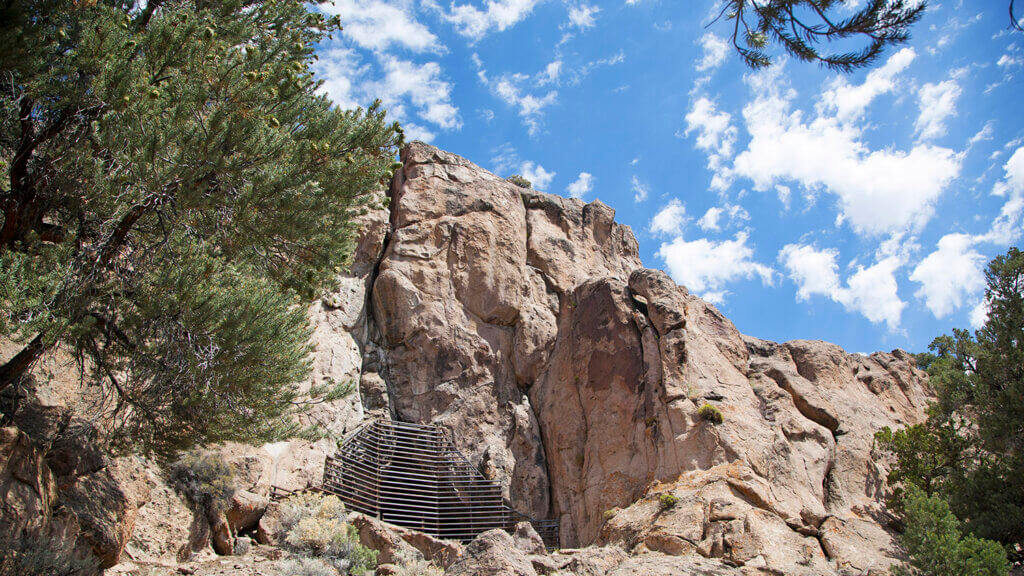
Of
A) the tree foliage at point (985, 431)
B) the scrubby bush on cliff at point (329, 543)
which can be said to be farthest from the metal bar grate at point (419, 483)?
the tree foliage at point (985, 431)

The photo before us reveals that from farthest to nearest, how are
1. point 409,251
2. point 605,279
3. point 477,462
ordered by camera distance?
point 409,251, point 605,279, point 477,462

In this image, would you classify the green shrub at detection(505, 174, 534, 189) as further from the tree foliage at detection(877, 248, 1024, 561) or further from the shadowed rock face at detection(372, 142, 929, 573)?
the tree foliage at detection(877, 248, 1024, 561)

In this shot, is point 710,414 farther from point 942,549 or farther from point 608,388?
point 942,549

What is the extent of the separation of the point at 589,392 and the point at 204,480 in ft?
36.6

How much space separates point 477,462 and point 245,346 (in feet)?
41.1

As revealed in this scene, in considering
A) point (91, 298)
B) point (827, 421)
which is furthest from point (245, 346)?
point (827, 421)

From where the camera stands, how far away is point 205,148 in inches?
285

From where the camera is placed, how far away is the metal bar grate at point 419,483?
57.9 feet

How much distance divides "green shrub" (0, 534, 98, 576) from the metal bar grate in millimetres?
10024

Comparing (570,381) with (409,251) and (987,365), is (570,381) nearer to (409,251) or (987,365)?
(409,251)

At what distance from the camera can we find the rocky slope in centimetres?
1317

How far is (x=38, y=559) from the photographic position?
6.72m

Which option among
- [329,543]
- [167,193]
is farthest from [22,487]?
[329,543]

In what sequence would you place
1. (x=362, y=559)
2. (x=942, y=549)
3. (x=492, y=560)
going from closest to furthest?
(x=492, y=560) → (x=942, y=549) → (x=362, y=559)
